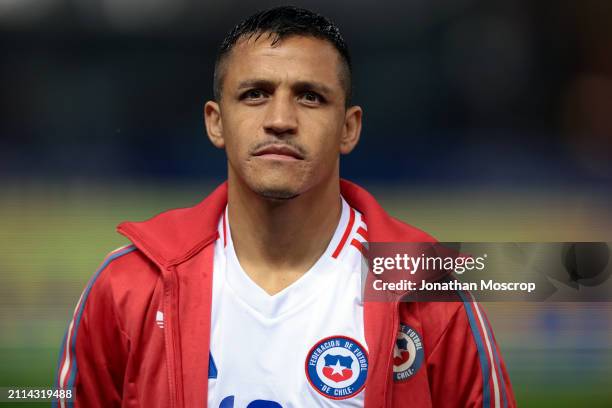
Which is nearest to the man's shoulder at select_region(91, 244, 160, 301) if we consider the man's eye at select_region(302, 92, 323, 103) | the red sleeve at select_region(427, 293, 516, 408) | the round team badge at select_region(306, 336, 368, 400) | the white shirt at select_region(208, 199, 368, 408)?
the white shirt at select_region(208, 199, 368, 408)

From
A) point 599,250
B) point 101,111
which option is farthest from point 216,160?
point 599,250

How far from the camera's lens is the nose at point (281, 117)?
2023 mm

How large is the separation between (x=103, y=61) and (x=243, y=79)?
0.82 metres

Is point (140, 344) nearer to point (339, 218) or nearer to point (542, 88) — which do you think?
point (339, 218)

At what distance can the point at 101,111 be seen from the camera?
2.69 m

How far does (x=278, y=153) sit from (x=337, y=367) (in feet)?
2.04

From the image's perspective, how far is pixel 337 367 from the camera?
2.08 metres

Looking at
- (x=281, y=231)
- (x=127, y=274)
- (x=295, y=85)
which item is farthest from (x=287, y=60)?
(x=127, y=274)

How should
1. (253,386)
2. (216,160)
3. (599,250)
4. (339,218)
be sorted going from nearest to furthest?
(253,386), (339,218), (599,250), (216,160)

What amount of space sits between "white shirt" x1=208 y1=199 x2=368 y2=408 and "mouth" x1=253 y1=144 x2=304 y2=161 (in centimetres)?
37

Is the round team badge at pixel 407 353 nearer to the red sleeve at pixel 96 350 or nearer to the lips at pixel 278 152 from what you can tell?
the lips at pixel 278 152

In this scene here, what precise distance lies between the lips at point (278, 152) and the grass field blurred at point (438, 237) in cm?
77

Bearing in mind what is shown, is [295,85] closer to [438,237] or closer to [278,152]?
[278,152]

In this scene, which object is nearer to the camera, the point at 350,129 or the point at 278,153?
the point at 278,153
